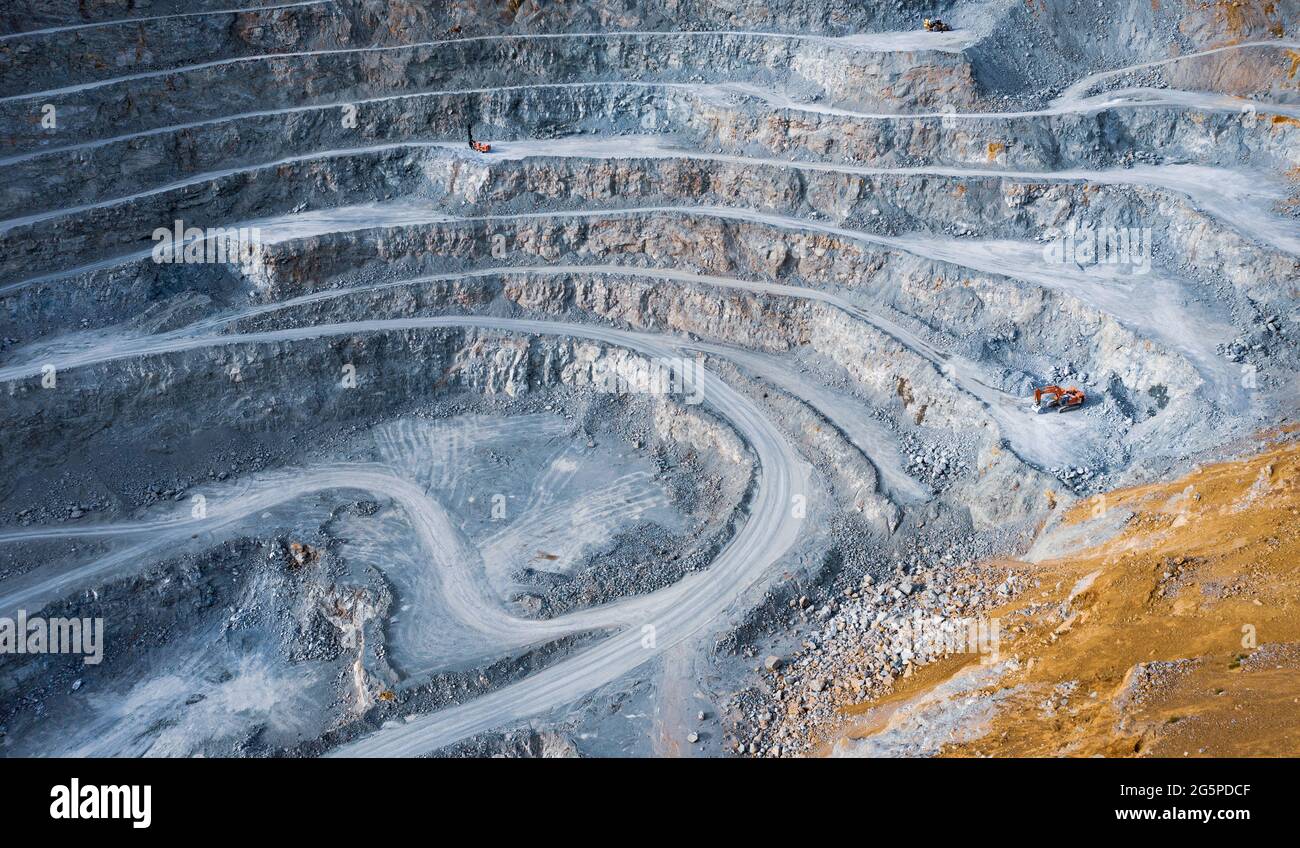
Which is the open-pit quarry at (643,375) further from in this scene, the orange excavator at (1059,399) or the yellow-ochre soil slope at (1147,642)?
the orange excavator at (1059,399)

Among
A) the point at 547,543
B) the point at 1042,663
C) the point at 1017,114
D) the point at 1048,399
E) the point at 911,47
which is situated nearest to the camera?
the point at 1042,663

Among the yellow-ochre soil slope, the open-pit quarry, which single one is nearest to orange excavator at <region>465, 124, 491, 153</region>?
the open-pit quarry

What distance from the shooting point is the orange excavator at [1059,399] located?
1328 inches

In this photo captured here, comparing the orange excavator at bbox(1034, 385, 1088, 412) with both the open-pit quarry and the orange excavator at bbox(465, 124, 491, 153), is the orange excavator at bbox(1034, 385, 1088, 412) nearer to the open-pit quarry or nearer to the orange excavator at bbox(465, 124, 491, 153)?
the open-pit quarry

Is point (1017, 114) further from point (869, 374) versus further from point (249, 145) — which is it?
point (249, 145)

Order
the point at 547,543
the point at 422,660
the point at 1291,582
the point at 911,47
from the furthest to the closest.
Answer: the point at 911,47, the point at 547,543, the point at 422,660, the point at 1291,582

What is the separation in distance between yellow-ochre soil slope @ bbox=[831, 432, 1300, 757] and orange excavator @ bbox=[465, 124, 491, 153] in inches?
1324

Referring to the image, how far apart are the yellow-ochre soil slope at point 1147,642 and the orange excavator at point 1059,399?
15.8ft

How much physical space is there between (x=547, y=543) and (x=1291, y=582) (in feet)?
79.2

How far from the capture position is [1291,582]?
22547mm

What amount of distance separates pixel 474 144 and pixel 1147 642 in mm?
39274

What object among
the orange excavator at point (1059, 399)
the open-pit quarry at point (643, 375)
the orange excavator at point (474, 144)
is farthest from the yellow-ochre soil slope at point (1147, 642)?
the orange excavator at point (474, 144)

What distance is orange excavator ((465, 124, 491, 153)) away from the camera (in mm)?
48312

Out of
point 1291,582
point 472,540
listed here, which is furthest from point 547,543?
point 1291,582
